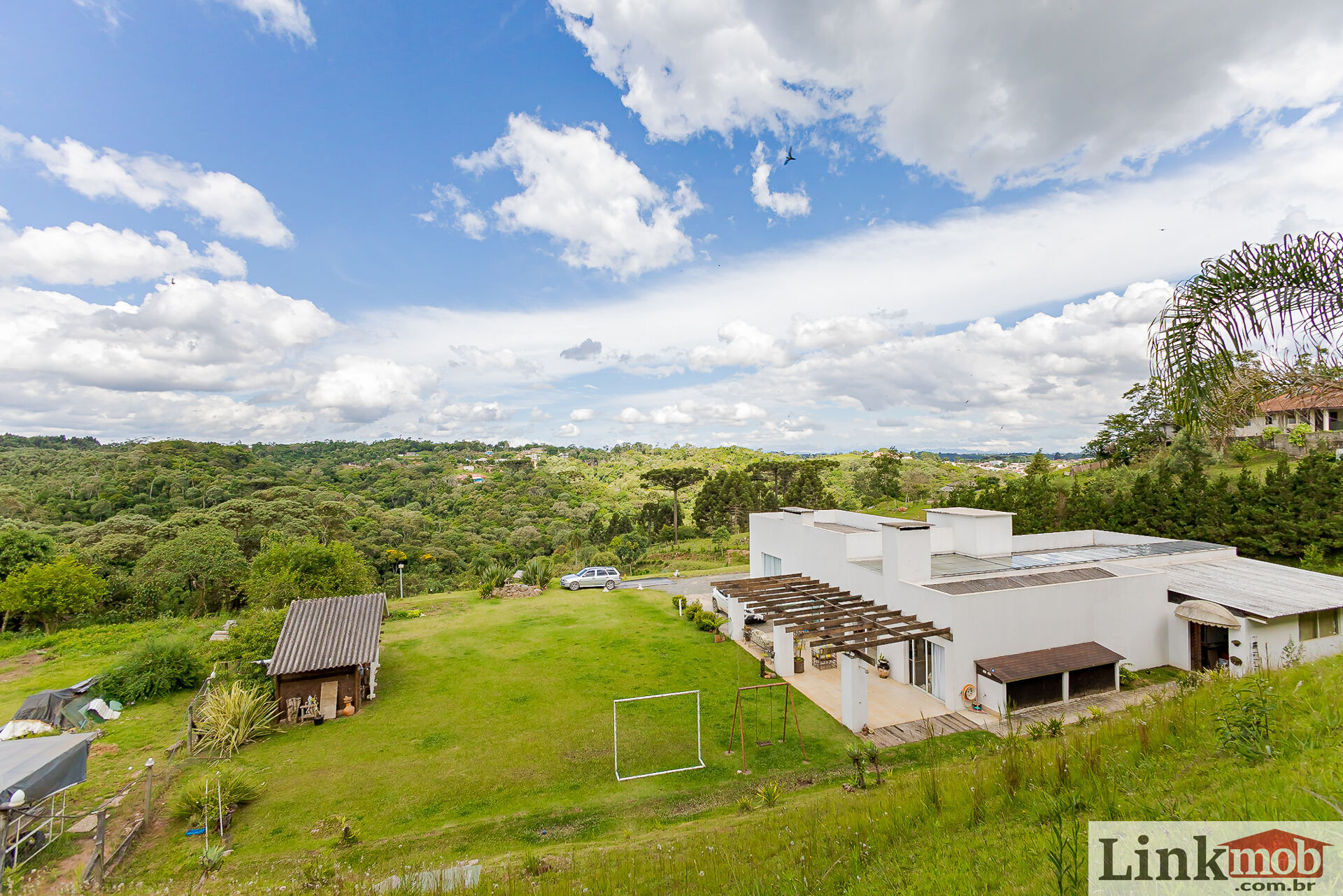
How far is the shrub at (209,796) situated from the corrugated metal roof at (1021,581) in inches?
518

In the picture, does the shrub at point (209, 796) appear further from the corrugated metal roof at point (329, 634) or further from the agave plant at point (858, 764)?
the agave plant at point (858, 764)

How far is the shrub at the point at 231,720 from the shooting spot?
9.76m

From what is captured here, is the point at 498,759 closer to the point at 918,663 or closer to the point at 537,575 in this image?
the point at 918,663

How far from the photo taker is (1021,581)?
11.9m

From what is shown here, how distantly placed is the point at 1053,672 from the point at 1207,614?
437 cm

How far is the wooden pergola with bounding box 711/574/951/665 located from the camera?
10664mm

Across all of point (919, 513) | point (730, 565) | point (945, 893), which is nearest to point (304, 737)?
point (945, 893)

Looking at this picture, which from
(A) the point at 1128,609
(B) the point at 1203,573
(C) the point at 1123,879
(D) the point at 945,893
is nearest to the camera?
(C) the point at 1123,879

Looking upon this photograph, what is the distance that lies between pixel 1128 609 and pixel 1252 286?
11.2m

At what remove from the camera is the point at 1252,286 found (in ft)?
13.5

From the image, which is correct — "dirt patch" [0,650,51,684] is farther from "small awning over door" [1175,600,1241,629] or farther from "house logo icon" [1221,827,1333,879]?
"small awning over door" [1175,600,1241,629]

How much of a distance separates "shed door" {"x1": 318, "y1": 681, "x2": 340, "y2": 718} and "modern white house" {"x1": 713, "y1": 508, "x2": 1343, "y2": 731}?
9.94 metres

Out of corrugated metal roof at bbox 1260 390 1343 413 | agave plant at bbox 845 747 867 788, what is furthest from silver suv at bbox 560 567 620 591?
corrugated metal roof at bbox 1260 390 1343 413

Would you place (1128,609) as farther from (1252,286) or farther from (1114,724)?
(1252,286)
